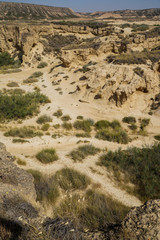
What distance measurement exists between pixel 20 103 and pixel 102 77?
25.8 ft

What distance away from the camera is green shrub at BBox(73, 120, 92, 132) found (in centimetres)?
959

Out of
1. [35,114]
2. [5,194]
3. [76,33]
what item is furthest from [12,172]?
[76,33]

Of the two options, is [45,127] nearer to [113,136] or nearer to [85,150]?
[85,150]

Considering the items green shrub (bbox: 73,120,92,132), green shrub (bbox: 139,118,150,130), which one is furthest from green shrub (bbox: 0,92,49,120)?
green shrub (bbox: 139,118,150,130)

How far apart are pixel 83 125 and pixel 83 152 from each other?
3.07 m

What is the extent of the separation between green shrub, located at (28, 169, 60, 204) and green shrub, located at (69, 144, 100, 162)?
1775 mm

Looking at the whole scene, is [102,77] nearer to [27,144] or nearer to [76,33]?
[27,144]

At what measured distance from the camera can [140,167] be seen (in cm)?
554

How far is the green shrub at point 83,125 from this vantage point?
9587mm

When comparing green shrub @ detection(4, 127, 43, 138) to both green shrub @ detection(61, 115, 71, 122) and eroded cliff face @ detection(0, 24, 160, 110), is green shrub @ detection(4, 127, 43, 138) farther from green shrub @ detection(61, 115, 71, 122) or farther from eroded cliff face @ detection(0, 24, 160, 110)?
eroded cliff face @ detection(0, 24, 160, 110)

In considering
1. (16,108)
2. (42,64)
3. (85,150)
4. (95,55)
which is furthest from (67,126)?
(42,64)

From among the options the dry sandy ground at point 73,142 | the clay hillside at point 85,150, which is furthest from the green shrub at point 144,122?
the dry sandy ground at point 73,142

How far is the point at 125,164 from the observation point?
5926 mm

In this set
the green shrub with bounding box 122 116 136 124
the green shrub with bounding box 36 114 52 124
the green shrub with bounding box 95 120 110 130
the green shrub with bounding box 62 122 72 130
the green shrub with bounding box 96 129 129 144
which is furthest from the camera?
the green shrub with bounding box 122 116 136 124
